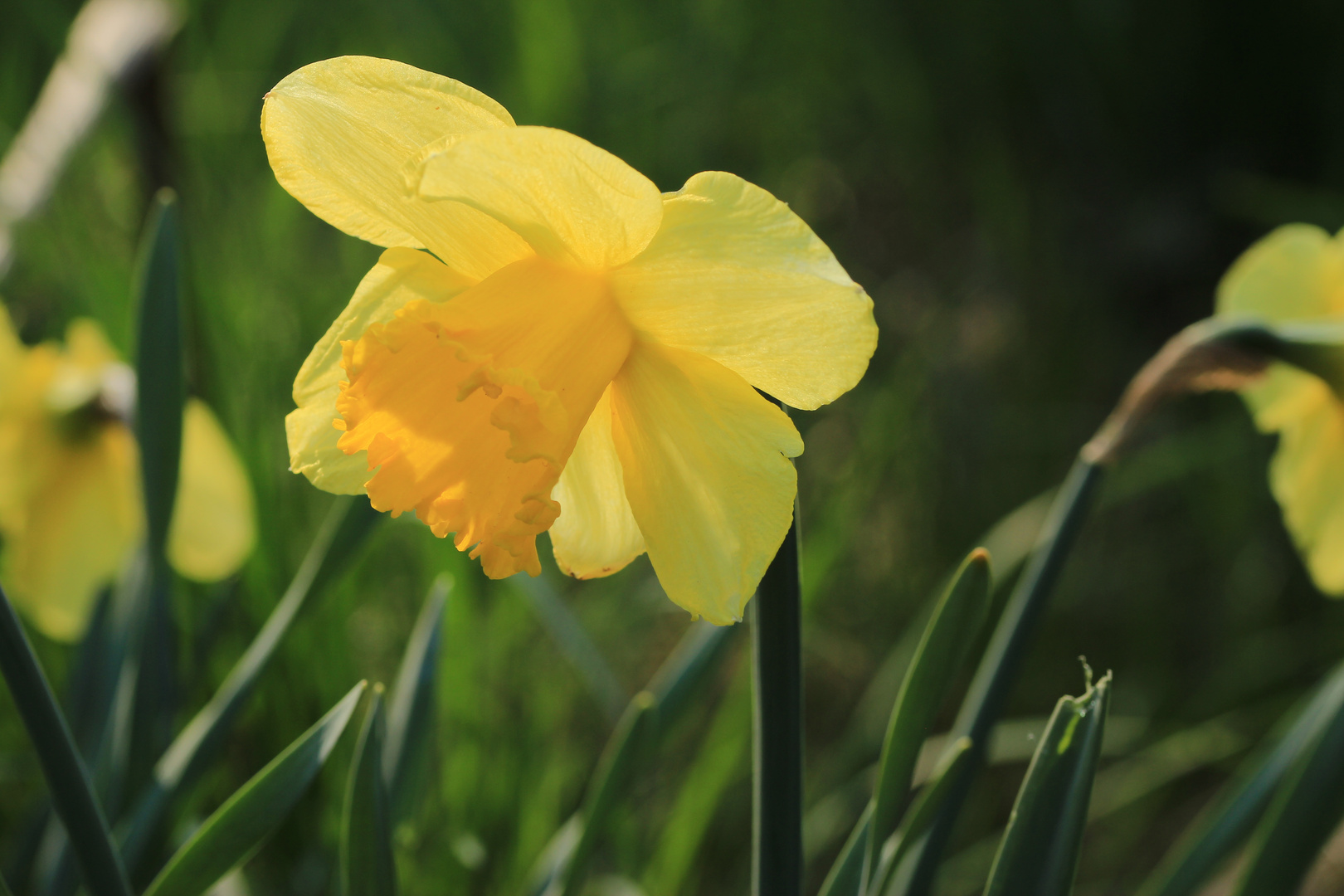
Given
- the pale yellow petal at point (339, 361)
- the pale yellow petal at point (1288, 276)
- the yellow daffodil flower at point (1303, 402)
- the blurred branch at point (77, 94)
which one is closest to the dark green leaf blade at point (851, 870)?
the pale yellow petal at point (339, 361)

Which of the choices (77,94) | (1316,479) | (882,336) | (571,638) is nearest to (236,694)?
(571,638)

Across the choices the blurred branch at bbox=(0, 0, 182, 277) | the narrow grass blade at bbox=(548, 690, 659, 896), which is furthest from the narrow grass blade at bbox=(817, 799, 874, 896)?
the blurred branch at bbox=(0, 0, 182, 277)

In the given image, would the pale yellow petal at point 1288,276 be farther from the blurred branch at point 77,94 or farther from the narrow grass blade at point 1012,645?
the blurred branch at point 77,94

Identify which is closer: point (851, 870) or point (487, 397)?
point (487, 397)

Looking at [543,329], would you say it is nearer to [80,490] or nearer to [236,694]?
[236,694]

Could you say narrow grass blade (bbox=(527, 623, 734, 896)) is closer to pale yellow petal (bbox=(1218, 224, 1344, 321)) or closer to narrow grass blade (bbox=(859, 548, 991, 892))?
narrow grass blade (bbox=(859, 548, 991, 892))
